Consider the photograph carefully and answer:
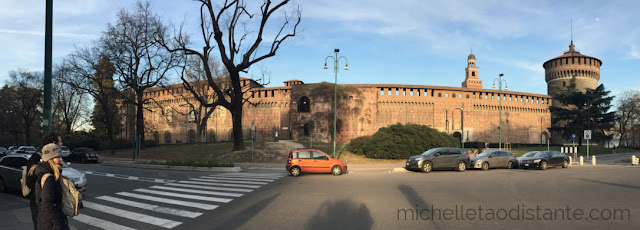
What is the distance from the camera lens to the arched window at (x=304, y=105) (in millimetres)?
60431

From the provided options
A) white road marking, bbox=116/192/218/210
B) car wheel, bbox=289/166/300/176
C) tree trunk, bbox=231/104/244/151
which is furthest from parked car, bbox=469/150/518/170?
tree trunk, bbox=231/104/244/151

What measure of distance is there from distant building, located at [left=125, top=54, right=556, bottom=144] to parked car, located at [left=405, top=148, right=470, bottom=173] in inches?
1521

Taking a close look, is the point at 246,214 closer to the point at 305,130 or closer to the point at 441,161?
the point at 441,161

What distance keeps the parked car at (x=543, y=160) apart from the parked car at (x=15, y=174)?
23.3m

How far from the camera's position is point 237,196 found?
10.5 meters

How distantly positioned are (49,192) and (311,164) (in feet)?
46.6

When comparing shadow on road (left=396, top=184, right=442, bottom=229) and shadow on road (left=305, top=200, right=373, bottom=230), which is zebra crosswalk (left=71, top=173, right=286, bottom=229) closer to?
shadow on road (left=305, top=200, right=373, bottom=230)

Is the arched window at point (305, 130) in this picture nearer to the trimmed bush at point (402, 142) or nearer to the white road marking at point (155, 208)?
the trimmed bush at point (402, 142)

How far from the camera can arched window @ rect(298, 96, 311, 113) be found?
2379 inches

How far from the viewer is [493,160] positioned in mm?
21734

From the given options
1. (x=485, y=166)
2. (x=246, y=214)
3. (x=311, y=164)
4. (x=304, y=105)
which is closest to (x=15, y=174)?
(x=246, y=214)

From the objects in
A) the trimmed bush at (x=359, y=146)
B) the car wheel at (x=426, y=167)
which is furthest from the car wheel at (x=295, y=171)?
the trimmed bush at (x=359, y=146)

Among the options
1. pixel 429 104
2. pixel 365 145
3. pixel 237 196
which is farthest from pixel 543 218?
pixel 429 104

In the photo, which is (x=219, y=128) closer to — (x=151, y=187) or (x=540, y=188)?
(x=151, y=187)
